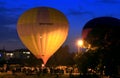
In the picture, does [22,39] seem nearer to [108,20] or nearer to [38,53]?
[38,53]

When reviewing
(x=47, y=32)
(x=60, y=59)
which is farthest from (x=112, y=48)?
(x=60, y=59)

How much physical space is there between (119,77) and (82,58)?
4.37m

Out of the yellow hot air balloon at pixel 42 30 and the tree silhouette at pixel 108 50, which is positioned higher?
the yellow hot air balloon at pixel 42 30

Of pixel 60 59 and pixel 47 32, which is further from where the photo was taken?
pixel 60 59

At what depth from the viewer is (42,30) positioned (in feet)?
191

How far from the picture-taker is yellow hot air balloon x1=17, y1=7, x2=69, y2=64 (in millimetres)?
57438

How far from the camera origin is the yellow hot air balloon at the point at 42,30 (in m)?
57.4

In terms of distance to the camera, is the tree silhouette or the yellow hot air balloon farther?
the yellow hot air balloon

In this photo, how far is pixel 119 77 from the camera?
3650 centimetres

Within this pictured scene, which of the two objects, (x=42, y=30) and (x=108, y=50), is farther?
(x=42, y=30)

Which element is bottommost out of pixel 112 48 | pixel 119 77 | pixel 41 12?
pixel 119 77

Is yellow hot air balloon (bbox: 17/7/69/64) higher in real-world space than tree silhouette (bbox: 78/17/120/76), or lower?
higher

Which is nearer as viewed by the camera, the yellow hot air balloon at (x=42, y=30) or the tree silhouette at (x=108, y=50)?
the tree silhouette at (x=108, y=50)

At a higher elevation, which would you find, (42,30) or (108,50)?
(42,30)
